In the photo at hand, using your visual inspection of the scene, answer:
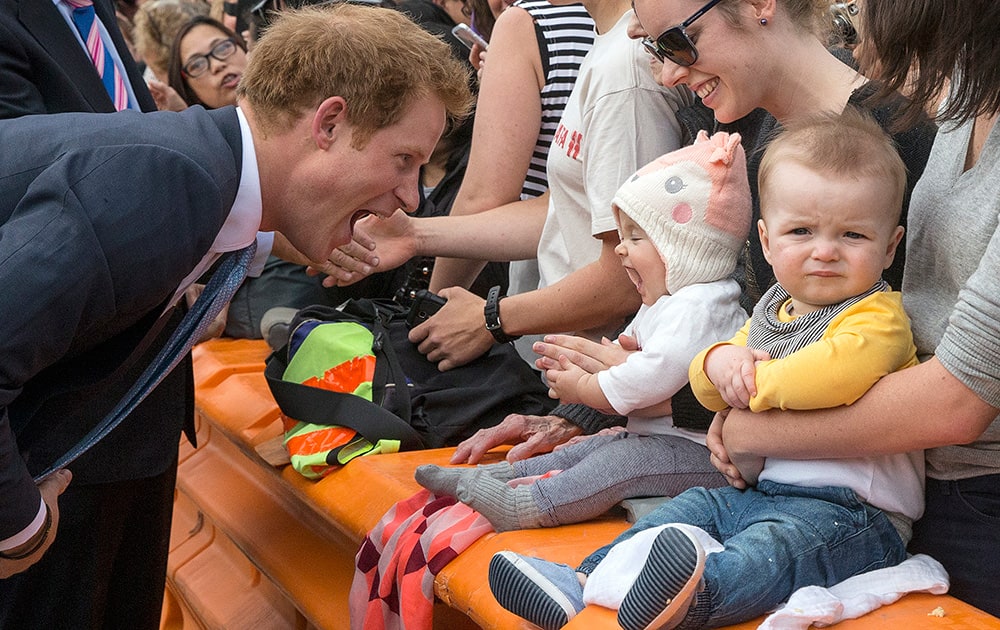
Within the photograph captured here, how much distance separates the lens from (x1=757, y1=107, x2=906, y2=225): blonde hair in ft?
5.63

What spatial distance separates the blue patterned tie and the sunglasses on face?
2.72m

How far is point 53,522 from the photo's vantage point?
1935 millimetres

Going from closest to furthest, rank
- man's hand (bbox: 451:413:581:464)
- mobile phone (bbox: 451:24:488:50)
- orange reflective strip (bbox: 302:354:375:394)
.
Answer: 1. man's hand (bbox: 451:413:581:464)
2. orange reflective strip (bbox: 302:354:375:394)
3. mobile phone (bbox: 451:24:488:50)

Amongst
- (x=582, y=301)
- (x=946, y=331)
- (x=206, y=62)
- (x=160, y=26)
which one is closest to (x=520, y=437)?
(x=582, y=301)

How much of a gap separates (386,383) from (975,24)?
5.13 feet

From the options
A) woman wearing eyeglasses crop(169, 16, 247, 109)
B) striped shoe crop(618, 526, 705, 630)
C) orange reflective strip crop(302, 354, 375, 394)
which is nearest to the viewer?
striped shoe crop(618, 526, 705, 630)

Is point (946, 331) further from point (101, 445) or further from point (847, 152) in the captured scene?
point (101, 445)

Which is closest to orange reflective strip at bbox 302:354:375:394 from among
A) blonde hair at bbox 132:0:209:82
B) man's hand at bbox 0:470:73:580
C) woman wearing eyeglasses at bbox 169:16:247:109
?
man's hand at bbox 0:470:73:580

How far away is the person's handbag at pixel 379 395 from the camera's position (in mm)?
2537

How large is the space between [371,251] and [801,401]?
4.66ft

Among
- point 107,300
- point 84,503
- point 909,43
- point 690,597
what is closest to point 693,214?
point 909,43

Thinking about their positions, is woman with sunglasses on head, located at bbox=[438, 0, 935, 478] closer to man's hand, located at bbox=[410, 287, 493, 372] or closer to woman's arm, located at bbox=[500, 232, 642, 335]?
woman's arm, located at bbox=[500, 232, 642, 335]

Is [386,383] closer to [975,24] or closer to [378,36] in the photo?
[378,36]

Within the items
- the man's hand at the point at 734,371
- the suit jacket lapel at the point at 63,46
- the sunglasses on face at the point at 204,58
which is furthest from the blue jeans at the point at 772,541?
the sunglasses on face at the point at 204,58
